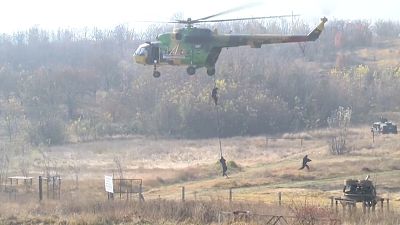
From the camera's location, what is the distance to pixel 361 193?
3725cm

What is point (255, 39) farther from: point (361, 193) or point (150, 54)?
point (361, 193)

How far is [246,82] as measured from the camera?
4729 inches

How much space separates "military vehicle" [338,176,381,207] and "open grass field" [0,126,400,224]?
4.44 ft

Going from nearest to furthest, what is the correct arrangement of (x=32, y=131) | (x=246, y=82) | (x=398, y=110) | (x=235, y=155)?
(x=235, y=155), (x=32, y=131), (x=246, y=82), (x=398, y=110)

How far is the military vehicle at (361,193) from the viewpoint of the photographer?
120 ft

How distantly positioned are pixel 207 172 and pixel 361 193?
92.0 feet

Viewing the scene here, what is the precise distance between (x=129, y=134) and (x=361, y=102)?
41.8 metres

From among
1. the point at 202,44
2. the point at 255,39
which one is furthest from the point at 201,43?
the point at 255,39

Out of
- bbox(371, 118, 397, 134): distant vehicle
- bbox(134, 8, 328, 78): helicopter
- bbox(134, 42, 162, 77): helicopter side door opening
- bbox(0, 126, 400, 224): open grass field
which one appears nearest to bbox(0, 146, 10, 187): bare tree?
bbox(0, 126, 400, 224): open grass field

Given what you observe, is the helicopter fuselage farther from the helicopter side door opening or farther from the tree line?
the tree line

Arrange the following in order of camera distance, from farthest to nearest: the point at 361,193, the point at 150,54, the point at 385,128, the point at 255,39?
the point at 385,128 → the point at 361,193 → the point at 150,54 → the point at 255,39

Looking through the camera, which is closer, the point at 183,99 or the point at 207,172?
the point at 207,172

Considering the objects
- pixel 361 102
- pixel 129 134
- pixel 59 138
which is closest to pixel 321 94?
pixel 361 102

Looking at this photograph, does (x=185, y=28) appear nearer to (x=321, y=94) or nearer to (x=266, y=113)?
(x=266, y=113)
